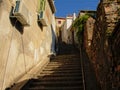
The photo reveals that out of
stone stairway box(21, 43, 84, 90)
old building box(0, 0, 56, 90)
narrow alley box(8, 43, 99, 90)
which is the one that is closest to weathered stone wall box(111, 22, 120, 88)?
narrow alley box(8, 43, 99, 90)

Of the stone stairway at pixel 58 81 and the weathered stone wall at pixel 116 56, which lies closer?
the weathered stone wall at pixel 116 56

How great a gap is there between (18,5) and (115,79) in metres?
3.21

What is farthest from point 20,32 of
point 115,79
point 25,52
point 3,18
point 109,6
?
point 115,79

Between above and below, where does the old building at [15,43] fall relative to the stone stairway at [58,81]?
above

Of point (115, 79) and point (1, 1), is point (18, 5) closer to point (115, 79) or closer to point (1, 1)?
point (1, 1)

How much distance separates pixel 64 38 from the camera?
73.6 ft

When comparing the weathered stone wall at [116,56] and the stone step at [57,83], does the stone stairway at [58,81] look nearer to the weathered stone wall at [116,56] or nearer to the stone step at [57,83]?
the stone step at [57,83]

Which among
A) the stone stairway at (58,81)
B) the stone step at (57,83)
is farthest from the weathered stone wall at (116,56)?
the stone step at (57,83)

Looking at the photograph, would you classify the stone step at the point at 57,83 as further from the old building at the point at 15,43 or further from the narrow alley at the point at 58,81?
the old building at the point at 15,43

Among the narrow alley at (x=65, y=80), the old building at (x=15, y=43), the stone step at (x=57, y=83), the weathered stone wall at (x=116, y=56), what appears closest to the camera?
the weathered stone wall at (x=116, y=56)

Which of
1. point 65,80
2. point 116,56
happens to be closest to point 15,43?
point 65,80

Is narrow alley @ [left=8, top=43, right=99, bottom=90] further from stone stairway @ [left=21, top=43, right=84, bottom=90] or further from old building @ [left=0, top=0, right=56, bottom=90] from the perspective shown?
old building @ [left=0, top=0, right=56, bottom=90]

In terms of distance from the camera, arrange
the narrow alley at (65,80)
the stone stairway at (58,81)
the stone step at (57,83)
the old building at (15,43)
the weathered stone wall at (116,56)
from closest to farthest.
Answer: the weathered stone wall at (116,56)
the old building at (15,43)
the narrow alley at (65,80)
the stone stairway at (58,81)
the stone step at (57,83)

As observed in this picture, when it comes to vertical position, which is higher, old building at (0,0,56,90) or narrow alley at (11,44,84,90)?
old building at (0,0,56,90)
